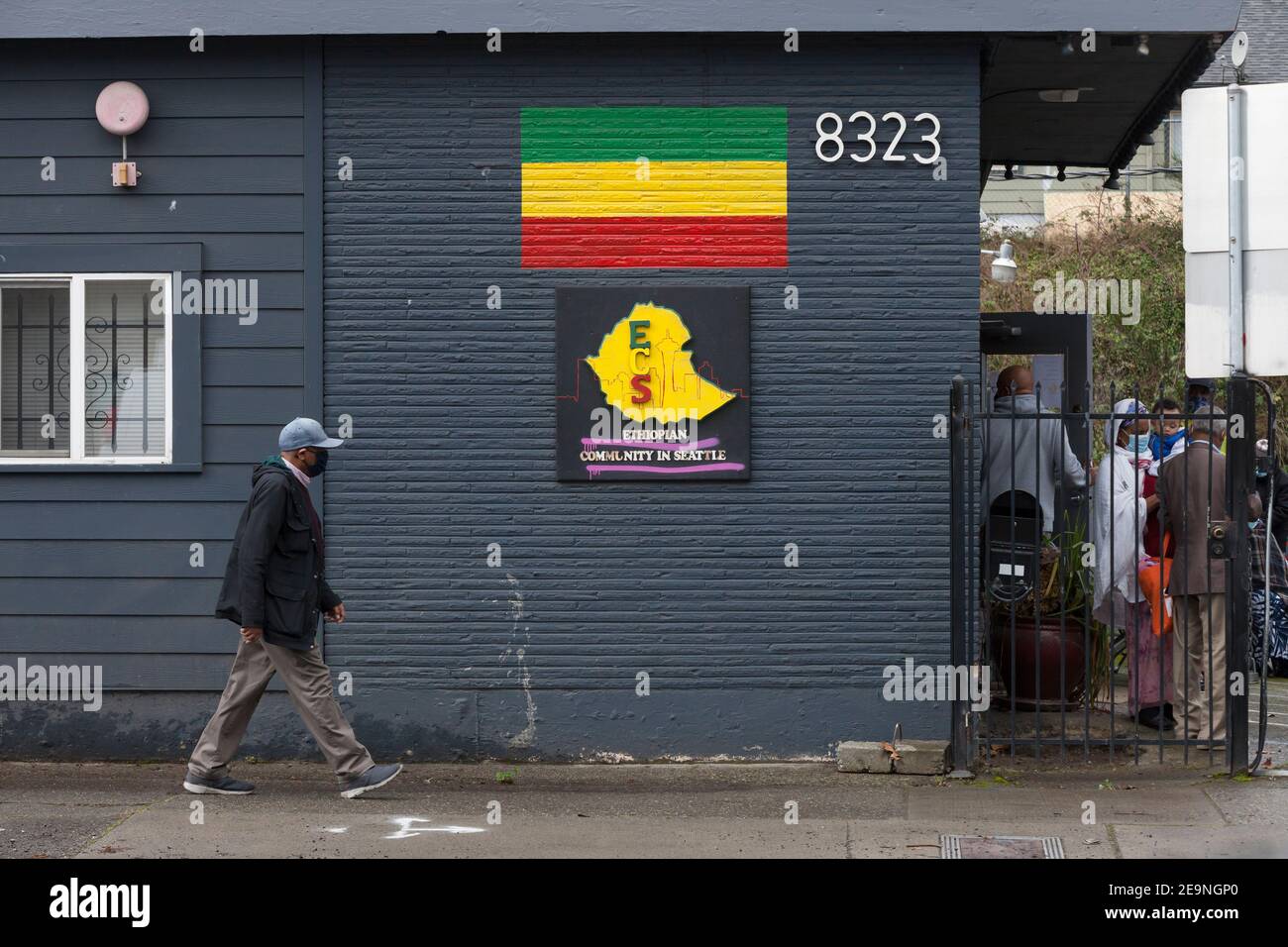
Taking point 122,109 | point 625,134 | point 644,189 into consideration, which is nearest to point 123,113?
point 122,109

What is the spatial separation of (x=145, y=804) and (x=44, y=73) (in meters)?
4.26

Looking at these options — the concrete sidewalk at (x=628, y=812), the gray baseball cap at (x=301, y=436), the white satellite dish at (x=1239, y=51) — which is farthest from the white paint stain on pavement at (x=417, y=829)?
the white satellite dish at (x=1239, y=51)

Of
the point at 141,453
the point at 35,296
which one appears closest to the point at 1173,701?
the point at 141,453

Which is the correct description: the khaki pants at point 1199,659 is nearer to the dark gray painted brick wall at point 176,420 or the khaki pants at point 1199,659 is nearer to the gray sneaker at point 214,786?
the gray sneaker at point 214,786

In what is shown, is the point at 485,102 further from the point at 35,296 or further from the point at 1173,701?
the point at 1173,701

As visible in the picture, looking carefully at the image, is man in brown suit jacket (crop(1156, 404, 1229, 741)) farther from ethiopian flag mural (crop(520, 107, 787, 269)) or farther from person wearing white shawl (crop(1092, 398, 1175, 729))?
ethiopian flag mural (crop(520, 107, 787, 269))

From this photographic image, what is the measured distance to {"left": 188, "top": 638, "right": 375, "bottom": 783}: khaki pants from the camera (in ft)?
26.3

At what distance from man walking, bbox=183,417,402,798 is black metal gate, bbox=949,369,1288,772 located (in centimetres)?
338

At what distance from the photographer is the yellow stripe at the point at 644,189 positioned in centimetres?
897

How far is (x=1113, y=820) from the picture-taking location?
7.55 m

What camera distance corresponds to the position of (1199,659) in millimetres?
9156

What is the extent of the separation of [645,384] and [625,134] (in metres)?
1.44

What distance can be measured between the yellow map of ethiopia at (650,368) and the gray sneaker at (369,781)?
7.84ft

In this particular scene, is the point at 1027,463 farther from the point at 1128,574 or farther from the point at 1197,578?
the point at 1197,578
